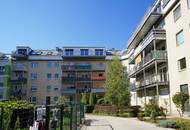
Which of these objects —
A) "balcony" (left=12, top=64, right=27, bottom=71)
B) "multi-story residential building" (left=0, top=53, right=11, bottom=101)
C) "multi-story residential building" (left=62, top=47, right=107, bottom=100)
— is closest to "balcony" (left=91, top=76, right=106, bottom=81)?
"multi-story residential building" (left=62, top=47, right=107, bottom=100)

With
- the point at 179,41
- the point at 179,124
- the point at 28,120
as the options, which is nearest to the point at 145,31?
the point at 179,41

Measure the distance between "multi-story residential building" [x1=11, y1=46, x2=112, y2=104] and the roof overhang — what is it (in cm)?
1780

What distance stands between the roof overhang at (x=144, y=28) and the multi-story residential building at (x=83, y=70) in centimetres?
1733

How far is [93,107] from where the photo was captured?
48.1m

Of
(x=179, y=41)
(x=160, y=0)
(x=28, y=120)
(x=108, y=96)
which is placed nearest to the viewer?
(x=28, y=120)

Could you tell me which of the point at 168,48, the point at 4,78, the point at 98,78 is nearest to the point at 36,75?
the point at 4,78

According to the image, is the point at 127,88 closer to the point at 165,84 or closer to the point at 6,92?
the point at 165,84

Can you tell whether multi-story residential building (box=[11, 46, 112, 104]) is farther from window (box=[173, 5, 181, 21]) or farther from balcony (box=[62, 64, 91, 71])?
window (box=[173, 5, 181, 21])

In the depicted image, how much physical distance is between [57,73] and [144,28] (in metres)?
32.4

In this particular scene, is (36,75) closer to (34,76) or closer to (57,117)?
(34,76)

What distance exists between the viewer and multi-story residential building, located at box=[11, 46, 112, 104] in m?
67.1

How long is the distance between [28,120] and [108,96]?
32199mm

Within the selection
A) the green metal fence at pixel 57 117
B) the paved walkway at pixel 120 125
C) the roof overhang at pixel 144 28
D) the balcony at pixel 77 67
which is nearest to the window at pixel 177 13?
the roof overhang at pixel 144 28

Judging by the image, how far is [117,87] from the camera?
42281 millimetres
